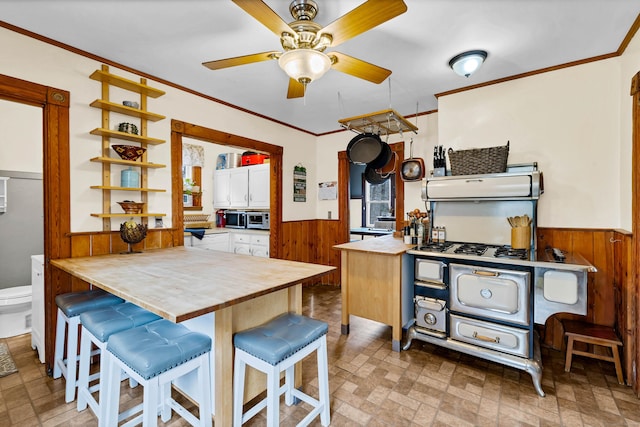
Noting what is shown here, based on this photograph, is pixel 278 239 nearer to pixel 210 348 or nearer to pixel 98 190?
pixel 98 190

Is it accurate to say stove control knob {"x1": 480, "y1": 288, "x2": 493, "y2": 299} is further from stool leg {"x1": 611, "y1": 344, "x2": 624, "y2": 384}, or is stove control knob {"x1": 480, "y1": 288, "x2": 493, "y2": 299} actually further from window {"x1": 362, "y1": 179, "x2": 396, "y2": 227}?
window {"x1": 362, "y1": 179, "x2": 396, "y2": 227}

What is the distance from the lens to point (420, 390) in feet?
6.61

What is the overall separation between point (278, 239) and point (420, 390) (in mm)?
2621

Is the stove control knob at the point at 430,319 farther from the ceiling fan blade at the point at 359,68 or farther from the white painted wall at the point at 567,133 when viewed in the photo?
the ceiling fan blade at the point at 359,68

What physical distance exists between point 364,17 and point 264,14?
481 millimetres

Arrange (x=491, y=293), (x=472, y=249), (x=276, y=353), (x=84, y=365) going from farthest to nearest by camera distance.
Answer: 1. (x=472, y=249)
2. (x=491, y=293)
3. (x=84, y=365)
4. (x=276, y=353)

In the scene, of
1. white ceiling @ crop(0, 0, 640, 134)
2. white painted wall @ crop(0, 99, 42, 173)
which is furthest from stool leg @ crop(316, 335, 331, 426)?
white painted wall @ crop(0, 99, 42, 173)

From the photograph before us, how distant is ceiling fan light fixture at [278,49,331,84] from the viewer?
5.16ft

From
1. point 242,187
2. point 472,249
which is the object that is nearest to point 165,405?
point 472,249

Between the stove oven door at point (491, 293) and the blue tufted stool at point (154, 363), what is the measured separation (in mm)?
1843

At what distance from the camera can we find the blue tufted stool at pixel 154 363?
125 centimetres

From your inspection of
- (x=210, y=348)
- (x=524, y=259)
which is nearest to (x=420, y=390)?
(x=524, y=259)

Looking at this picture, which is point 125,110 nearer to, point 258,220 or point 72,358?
point 72,358

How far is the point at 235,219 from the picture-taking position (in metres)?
5.03
